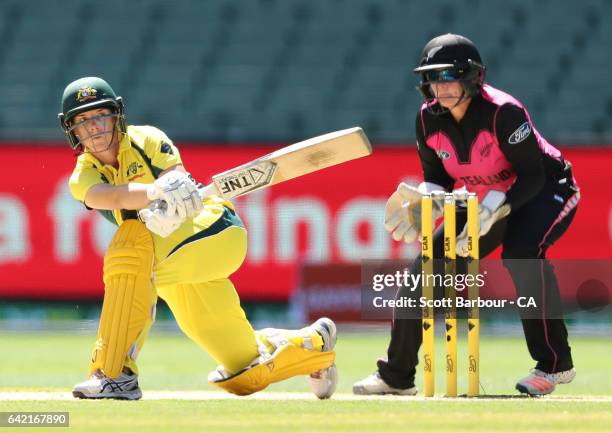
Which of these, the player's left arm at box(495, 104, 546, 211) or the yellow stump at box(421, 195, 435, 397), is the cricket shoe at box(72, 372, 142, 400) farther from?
the player's left arm at box(495, 104, 546, 211)

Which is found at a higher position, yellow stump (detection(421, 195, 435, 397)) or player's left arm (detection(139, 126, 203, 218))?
player's left arm (detection(139, 126, 203, 218))

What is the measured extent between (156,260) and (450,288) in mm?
1164

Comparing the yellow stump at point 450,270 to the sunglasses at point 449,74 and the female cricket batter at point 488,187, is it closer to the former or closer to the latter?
the female cricket batter at point 488,187

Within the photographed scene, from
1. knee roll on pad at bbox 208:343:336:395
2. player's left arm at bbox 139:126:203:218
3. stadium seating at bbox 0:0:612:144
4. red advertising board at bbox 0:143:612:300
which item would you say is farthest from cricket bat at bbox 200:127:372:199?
stadium seating at bbox 0:0:612:144

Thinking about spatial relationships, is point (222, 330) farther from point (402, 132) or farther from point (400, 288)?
point (402, 132)

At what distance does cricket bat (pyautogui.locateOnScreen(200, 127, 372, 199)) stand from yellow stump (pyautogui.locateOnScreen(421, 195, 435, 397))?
1.17 feet

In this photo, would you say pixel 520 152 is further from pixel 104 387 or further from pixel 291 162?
pixel 104 387

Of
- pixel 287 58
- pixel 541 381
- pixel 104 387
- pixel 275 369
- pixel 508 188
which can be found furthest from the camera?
pixel 287 58

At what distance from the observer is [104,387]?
17.3 feet

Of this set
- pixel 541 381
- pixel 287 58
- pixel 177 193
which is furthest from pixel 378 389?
pixel 287 58

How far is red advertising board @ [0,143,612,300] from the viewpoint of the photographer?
35.3 ft

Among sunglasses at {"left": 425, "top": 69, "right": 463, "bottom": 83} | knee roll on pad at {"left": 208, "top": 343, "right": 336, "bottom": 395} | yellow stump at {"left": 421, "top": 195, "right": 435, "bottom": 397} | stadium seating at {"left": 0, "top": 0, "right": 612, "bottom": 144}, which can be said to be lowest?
knee roll on pad at {"left": 208, "top": 343, "right": 336, "bottom": 395}

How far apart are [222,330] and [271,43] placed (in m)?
8.71

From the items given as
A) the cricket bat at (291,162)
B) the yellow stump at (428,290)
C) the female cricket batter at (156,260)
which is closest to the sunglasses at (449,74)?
the cricket bat at (291,162)
